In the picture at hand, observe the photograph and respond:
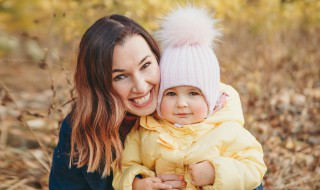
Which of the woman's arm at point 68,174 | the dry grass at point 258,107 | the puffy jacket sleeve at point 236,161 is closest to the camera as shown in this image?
the puffy jacket sleeve at point 236,161

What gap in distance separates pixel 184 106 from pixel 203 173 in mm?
336

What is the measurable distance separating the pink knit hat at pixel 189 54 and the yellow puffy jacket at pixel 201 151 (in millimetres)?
94

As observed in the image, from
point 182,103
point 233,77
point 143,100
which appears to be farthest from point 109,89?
point 233,77

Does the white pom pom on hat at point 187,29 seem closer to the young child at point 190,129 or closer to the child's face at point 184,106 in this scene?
the young child at point 190,129

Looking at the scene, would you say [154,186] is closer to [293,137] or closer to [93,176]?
[93,176]

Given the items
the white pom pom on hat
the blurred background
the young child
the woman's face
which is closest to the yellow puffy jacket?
the young child

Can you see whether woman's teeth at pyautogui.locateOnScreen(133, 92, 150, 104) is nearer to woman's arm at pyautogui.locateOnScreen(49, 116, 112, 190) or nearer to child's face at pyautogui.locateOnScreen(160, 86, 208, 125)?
child's face at pyautogui.locateOnScreen(160, 86, 208, 125)

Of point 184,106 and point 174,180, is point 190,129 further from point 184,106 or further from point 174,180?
point 174,180

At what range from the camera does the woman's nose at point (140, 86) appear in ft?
7.75

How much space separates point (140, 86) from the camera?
2.36m

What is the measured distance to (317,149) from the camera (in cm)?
408

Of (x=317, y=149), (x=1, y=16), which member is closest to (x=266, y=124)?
(x=317, y=149)

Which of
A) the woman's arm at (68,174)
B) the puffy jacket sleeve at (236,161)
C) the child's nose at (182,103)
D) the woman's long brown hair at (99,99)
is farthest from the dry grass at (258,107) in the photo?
the puffy jacket sleeve at (236,161)

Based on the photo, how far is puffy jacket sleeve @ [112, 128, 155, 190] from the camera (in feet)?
7.96
